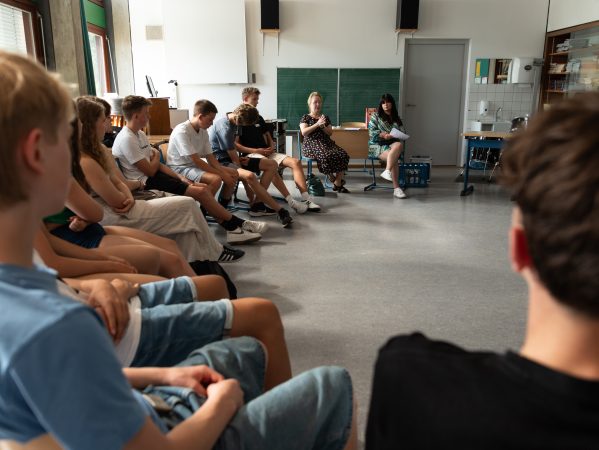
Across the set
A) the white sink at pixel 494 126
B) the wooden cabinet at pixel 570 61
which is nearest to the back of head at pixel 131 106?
the wooden cabinet at pixel 570 61

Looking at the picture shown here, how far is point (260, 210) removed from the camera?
16.6 ft

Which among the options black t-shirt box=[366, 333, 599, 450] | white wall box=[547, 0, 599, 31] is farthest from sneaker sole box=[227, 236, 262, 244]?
white wall box=[547, 0, 599, 31]

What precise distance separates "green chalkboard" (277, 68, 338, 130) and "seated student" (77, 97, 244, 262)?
17.2 feet

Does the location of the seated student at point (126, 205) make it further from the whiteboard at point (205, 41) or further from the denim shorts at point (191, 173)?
the whiteboard at point (205, 41)

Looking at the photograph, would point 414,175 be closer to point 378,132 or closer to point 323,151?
point 378,132

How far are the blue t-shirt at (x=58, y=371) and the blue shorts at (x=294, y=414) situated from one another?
11.0 inches

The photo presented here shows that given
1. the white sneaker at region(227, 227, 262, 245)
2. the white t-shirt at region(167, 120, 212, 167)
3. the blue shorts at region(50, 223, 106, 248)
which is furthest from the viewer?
the white t-shirt at region(167, 120, 212, 167)

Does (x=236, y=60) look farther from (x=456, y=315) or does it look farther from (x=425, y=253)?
(x=456, y=315)

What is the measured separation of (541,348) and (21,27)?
18.8ft

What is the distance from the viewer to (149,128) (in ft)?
18.0

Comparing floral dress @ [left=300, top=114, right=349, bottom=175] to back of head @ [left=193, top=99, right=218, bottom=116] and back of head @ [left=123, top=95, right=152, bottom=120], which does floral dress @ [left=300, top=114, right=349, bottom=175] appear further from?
back of head @ [left=123, top=95, right=152, bottom=120]

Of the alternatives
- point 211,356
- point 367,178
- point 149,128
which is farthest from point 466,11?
point 211,356

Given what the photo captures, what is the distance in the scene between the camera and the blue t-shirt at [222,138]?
195 inches

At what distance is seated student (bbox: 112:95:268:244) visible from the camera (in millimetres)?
3588
